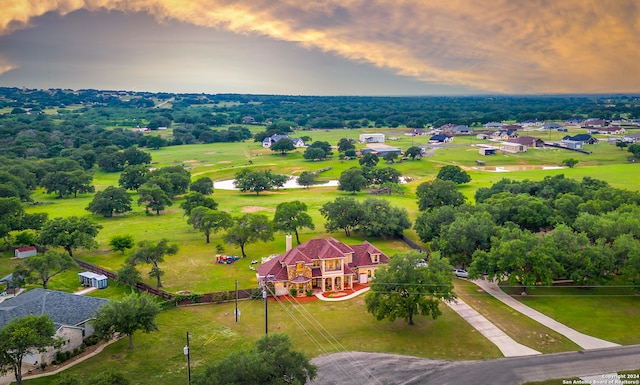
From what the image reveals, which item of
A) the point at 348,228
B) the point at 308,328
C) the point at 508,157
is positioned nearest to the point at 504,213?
the point at 348,228

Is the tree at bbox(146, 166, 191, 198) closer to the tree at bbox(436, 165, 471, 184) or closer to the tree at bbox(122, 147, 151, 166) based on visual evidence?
the tree at bbox(122, 147, 151, 166)

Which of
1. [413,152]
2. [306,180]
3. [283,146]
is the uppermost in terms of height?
[413,152]

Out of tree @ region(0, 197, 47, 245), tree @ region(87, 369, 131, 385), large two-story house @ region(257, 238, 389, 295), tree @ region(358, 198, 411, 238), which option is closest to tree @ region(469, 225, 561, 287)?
large two-story house @ region(257, 238, 389, 295)

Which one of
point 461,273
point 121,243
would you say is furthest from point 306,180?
point 461,273

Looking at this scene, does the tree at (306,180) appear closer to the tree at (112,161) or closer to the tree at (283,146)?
the tree at (283,146)

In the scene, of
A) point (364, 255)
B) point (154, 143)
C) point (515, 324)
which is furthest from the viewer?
point (154, 143)

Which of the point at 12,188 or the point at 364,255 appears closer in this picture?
the point at 364,255

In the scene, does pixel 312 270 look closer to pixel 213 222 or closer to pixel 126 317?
pixel 126 317
